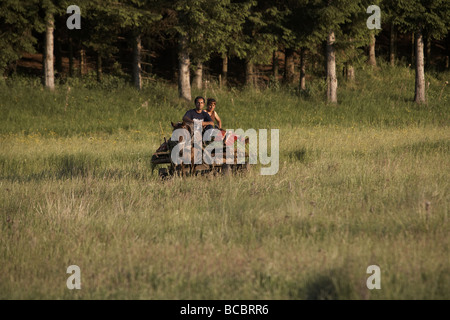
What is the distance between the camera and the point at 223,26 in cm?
2078

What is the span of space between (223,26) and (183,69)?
2.53m

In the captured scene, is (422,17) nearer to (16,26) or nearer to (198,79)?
(198,79)

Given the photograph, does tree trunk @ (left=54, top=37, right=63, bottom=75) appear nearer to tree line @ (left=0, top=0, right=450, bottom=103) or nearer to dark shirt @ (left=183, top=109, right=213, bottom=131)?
tree line @ (left=0, top=0, right=450, bottom=103)

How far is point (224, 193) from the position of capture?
7805mm

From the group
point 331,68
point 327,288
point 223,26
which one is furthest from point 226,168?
point 331,68

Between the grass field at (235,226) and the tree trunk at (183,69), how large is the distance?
7.87 metres

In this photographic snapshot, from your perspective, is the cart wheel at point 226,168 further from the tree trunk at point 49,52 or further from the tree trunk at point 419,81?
the tree trunk at point 419,81

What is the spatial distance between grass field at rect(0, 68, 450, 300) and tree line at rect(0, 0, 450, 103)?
26.2 ft

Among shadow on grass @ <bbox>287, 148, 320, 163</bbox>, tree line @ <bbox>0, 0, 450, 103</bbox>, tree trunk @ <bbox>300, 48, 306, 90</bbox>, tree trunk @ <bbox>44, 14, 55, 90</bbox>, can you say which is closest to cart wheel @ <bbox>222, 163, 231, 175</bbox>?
shadow on grass @ <bbox>287, 148, 320, 163</bbox>

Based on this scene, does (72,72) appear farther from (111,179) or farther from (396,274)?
(396,274)

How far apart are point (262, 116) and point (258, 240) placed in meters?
14.8

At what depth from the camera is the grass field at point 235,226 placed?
453 cm

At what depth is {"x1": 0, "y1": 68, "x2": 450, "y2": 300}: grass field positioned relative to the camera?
14.9 ft

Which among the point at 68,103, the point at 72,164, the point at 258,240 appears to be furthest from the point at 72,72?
the point at 258,240
